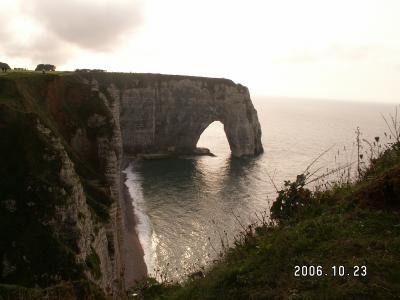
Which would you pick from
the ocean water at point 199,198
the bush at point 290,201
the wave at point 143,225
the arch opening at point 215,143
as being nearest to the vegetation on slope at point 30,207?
the ocean water at point 199,198

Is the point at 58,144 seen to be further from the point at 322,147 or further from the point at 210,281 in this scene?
the point at 322,147

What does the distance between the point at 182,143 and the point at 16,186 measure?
81.4 m

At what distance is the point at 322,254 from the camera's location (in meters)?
9.30

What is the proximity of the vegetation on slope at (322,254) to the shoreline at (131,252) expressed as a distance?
24.1m

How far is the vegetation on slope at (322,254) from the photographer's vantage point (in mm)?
8102

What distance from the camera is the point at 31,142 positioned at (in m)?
25.8

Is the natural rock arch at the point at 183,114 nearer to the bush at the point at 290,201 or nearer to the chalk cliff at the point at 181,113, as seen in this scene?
the chalk cliff at the point at 181,113

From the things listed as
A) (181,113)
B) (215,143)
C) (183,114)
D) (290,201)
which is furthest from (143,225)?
(215,143)

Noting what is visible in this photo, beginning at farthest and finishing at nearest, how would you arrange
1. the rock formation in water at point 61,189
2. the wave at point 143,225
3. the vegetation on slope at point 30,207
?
the wave at point 143,225 < the rock formation in water at point 61,189 < the vegetation on slope at point 30,207

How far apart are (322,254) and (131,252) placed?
127ft

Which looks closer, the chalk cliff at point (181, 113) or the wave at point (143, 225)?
the wave at point (143, 225)

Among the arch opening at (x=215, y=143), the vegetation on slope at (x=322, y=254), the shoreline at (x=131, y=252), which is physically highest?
the vegetation on slope at (x=322, y=254)

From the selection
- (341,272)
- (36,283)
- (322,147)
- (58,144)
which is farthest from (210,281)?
(322,147)

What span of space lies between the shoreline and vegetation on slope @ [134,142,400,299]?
24.1 m
